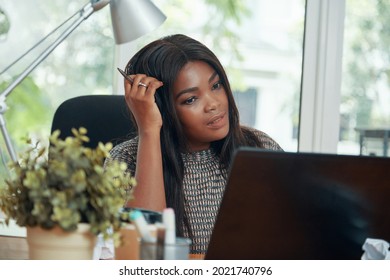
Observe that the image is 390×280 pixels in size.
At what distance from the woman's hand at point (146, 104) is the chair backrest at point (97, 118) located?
8.0 inches

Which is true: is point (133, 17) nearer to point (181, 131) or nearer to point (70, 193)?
point (181, 131)

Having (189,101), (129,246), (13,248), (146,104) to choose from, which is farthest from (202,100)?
(129,246)

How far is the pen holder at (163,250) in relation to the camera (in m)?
0.96

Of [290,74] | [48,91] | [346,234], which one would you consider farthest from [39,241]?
[290,74]

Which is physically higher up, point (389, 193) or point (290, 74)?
point (290, 74)

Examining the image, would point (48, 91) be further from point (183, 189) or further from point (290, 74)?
point (183, 189)

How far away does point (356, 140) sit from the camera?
3.23m

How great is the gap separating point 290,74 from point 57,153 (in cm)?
231

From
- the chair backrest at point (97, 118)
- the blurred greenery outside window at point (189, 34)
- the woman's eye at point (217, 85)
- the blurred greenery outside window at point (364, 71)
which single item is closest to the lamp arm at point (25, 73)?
the chair backrest at point (97, 118)

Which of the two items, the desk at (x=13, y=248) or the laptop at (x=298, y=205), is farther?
the desk at (x=13, y=248)

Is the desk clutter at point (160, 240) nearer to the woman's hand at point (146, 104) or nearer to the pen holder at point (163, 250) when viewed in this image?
the pen holder at point (163, 250)

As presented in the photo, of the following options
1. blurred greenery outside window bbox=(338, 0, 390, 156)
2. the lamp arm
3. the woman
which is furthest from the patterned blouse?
blurred greenery outside window bbox=(338, 0, 390, 156)

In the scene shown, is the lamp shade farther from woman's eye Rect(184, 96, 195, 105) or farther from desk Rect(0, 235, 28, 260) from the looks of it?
desk Rect(0, 235, 28, 260)
